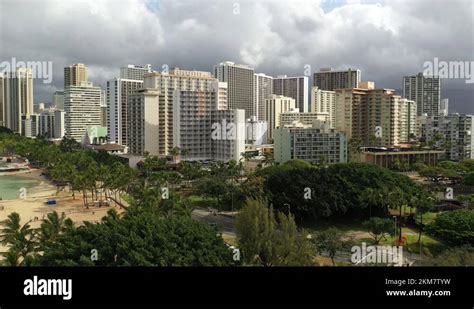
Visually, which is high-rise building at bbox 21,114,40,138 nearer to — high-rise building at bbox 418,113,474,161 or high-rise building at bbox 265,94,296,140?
high-rise building at bbox 265,94,296,140

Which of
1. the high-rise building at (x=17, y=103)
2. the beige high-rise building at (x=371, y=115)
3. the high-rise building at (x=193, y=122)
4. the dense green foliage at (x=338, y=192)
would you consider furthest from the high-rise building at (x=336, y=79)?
the dense green foliage at (x=338, y=192)

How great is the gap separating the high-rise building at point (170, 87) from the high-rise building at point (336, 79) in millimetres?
29446

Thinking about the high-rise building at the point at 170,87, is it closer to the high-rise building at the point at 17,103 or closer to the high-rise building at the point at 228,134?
the high-rise building at the point at 228,134

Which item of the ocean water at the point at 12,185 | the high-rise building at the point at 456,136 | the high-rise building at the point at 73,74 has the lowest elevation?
the ocean water at the point at 12,185

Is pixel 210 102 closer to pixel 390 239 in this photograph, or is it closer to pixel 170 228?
pixel 390 239

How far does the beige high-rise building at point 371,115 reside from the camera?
4475cm

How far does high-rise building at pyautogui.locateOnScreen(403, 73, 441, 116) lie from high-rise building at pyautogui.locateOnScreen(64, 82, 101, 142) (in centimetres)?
4108

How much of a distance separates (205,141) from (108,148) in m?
8.79

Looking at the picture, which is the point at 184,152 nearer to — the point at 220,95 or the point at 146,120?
the point at 146,120

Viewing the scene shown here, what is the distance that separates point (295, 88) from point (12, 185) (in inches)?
2082

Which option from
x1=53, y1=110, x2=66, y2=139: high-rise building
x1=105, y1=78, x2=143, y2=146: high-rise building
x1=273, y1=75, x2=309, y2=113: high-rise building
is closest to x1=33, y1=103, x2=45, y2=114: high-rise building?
x1=53, y1=110, x2=66, y2=139: high-rise building

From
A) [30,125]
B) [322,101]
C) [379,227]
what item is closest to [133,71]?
[30,125]
